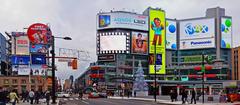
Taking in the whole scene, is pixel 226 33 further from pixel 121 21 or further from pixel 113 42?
pixel 113 42

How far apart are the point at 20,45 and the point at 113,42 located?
41.6 meters

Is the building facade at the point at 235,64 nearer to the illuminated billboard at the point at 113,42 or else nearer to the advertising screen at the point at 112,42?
the illuminated billboard at the point at 113,42

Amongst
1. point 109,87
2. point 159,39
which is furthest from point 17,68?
point 159,39

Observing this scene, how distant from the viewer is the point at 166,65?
189125 mm

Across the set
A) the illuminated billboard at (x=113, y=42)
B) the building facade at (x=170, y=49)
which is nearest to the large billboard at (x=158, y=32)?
the building facade at (x=170, y=49)

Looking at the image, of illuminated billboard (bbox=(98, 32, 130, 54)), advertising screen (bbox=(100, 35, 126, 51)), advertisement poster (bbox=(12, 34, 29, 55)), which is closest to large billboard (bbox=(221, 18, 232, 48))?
illuminated billboard (bbox=(98, 32, 130, 54))

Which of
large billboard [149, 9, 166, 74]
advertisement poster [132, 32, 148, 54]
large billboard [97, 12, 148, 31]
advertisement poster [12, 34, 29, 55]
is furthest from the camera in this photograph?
large billboard [149, 9, 166, 74]

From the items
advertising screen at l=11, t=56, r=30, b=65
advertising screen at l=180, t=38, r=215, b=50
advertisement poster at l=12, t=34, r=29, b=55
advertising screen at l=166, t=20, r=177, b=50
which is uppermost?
advertising screen at l=166, t=20, r=177, b=50

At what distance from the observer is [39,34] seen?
4788 centimetres

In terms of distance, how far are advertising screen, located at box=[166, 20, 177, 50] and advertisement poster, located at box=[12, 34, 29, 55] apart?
65074 millimetres

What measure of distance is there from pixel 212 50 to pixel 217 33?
8.21 meters

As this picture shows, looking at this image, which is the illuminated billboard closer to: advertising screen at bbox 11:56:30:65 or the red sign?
advertising screen at bbox 11:56:30:65

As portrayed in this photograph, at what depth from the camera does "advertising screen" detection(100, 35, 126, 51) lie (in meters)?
168

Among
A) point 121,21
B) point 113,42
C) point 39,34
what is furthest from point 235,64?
point 39,34
